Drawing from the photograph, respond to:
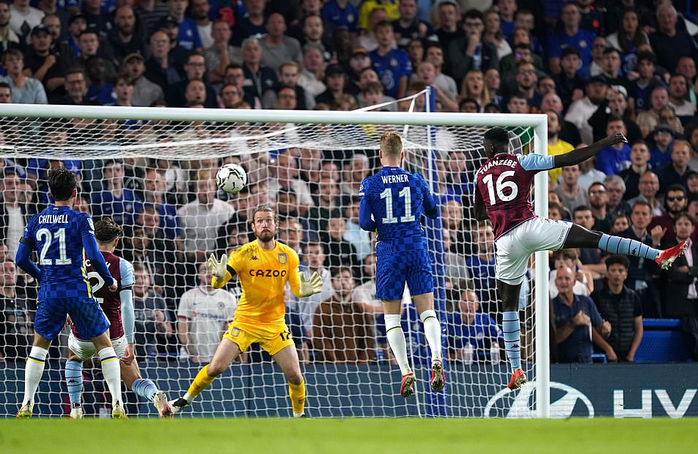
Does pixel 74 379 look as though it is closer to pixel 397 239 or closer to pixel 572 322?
pixel 397 239

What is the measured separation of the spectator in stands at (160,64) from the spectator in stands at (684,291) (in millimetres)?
6056

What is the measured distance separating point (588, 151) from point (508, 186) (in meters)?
0.73

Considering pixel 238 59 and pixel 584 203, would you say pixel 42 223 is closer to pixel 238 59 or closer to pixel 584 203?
pixel 238 59

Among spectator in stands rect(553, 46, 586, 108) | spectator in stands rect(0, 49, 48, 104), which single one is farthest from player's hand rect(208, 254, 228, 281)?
spectator in stands rect(553, 46, 586, 108)

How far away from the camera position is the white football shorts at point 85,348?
8.62m

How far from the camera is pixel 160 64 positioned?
12.2 metres

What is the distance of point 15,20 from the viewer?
12172 mm

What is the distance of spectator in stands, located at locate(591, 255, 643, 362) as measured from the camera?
10336 millimetres

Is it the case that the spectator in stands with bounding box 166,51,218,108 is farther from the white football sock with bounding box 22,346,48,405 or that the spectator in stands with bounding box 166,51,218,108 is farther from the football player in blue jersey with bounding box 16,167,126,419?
the white football sock with bounding box 22,346,48,405

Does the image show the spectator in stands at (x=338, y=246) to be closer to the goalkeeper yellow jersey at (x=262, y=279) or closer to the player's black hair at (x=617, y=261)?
the goalkeeper yellow jersey at (x=262, y=279)

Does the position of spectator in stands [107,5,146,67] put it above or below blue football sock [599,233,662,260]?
above

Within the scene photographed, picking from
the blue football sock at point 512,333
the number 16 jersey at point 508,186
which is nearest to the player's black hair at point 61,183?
the number 16 jersey at point 508,186

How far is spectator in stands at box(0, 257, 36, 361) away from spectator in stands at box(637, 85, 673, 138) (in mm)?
7895

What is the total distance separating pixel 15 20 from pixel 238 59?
2.69 m
